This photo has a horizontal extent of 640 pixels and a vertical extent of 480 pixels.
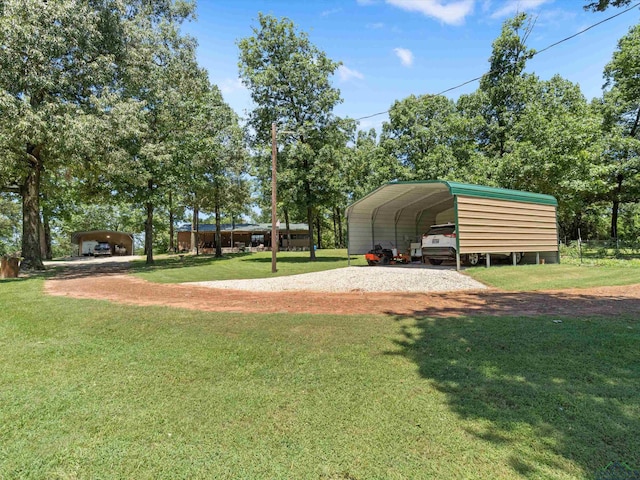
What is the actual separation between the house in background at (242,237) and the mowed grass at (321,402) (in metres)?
38.6

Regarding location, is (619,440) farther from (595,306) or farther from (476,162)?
(476,162)

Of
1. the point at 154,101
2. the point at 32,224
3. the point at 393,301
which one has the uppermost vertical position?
the point at 154,101

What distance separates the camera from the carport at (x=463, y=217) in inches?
514

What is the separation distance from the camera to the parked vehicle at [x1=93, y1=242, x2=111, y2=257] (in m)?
37.4

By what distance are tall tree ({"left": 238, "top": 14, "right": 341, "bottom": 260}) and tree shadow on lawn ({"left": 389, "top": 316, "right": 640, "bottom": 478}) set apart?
60.4 feet

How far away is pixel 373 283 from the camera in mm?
10648

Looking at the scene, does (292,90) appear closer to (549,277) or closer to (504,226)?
(504,226)

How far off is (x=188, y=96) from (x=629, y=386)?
26991 mm

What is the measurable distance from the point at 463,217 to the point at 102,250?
123 feet

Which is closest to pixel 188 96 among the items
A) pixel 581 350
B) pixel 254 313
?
pixel 254 313

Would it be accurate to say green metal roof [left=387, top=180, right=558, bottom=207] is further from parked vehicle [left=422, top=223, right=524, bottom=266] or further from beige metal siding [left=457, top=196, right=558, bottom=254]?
parked vehicle [left=422, top=223, right=524, bottom=266]

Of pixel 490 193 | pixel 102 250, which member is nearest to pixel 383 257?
pixel 490 193

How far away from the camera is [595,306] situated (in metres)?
6.74

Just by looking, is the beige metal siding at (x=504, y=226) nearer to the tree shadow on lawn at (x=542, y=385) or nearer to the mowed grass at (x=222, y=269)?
the mowed grass at (x=222, y=269)
